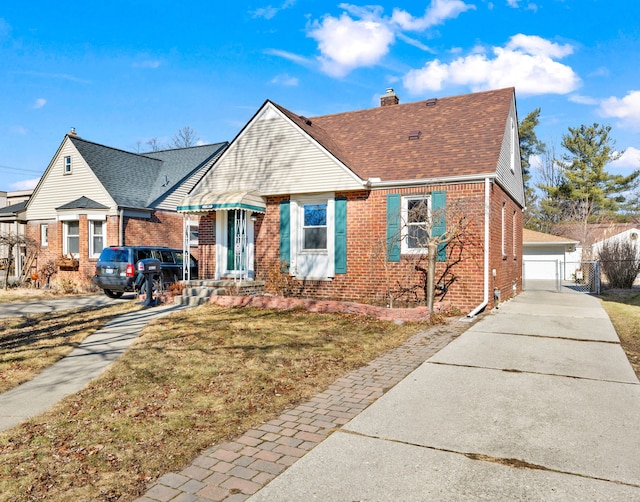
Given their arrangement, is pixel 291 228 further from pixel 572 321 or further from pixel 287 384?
pixel 287 384

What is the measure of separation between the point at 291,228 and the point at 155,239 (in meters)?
10.7

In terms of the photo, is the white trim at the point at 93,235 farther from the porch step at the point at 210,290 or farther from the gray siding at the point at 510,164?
the gray siding at the point at 510,164

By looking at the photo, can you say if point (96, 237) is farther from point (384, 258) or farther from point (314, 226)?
point (384, 258)

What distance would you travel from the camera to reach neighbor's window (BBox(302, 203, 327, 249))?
14250 millimetres

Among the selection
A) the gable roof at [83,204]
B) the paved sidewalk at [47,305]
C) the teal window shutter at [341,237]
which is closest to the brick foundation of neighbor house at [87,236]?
the gable roof at [83,204]

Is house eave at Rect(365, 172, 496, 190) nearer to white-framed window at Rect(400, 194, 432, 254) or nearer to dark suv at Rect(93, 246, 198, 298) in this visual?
white-framed window at Rect(400, 194, 432, 254)

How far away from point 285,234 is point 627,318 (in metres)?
9.09

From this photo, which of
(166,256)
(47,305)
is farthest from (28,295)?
(166,256)

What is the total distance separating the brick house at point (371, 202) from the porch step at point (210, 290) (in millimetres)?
438

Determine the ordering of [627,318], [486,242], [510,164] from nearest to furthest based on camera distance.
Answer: [627,318], [486,242], [510,164]

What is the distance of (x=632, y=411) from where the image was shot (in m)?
4.99

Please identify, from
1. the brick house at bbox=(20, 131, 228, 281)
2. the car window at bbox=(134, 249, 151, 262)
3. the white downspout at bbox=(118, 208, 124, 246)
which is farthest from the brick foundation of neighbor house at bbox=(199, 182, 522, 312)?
the brick house at bbox=(20, 131, 228, 281)

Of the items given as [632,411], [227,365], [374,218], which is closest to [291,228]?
[374,218]

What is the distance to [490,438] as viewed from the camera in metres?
4.30
